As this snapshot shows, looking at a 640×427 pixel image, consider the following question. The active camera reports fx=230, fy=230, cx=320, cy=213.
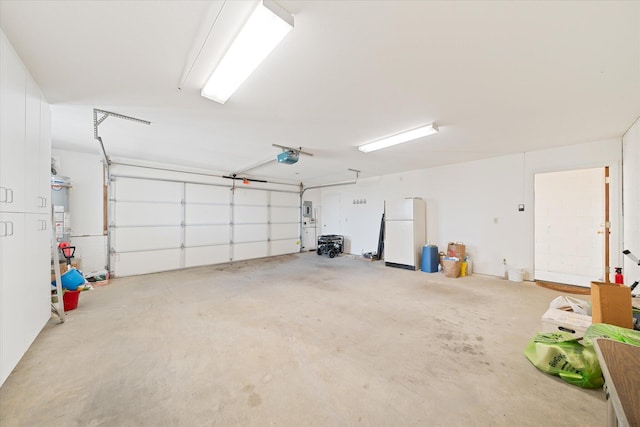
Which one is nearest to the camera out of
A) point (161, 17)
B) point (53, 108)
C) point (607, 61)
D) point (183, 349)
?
point (161, 17)

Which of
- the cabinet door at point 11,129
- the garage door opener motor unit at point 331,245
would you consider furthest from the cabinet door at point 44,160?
the garage door opener motor unit at point 331,245

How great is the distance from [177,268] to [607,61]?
7807 mm

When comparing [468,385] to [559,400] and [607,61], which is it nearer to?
[559,400]

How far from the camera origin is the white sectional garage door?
5.30m

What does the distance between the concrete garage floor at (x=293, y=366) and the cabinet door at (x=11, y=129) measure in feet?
4.90

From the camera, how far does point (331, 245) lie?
7840mm

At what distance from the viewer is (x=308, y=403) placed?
163cm

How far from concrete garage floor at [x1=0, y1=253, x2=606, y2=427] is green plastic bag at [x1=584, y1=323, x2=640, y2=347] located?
44 cm

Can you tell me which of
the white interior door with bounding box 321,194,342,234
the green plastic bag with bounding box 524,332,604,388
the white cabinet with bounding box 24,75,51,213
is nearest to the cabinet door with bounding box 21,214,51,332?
the white cabinet with bounding box 24,75,51,213

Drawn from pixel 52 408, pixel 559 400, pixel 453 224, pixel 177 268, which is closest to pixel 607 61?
pixel 559 400

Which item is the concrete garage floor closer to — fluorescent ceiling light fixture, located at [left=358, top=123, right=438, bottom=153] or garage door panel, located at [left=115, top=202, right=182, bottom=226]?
garage door panel, located at [left=115, top=202, right=182, bottom=226]

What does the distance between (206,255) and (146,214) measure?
1.79 m

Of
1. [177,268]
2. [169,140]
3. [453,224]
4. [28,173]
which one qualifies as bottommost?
[177,268]

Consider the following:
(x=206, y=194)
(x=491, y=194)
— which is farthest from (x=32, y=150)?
(x=491, y=194)
